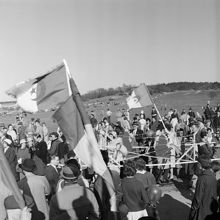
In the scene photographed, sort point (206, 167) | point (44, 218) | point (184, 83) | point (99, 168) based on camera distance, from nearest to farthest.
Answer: point (99, 168) → point (44, 218) → point (206, 167) → point (184, 83)

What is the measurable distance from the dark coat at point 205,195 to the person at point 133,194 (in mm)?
855

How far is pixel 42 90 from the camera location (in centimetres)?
492

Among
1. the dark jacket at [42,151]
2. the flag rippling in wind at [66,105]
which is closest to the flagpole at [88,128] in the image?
the flag rippling in wind at [66,105]

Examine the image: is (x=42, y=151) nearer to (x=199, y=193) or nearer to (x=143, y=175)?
(x=143, y=175)

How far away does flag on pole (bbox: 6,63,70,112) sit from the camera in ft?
16.0

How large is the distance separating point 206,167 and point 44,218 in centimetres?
260

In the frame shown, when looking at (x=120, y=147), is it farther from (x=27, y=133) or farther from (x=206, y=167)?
(x=27, y=133)

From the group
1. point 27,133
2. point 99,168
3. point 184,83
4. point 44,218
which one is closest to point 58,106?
point 99,168

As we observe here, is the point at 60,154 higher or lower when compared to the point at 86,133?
lower

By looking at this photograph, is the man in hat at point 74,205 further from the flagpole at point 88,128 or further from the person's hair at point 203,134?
the person's hair at point 203,134

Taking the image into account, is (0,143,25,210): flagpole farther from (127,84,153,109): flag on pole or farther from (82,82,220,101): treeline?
(82,82,220,101): treeline

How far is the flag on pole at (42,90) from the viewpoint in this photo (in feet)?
16.0

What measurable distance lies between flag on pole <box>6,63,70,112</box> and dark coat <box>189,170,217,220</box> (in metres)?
2.52

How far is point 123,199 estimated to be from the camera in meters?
5.52
